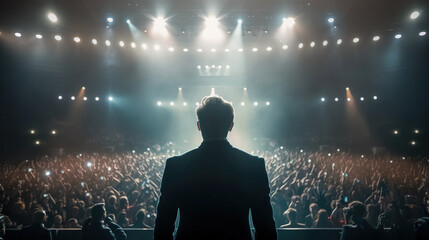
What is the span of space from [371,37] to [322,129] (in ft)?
29.8

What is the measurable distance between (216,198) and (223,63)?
59.1ft

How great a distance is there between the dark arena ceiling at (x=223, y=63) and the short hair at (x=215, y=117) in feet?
38.6

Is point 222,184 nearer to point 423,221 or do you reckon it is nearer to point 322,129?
point 423,221

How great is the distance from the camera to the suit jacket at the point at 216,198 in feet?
4.41

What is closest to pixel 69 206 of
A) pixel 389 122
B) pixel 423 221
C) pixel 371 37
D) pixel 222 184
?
pixel 222 184

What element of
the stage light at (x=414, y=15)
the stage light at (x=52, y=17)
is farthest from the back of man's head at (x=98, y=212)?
the stage light at (x=414, y=15)

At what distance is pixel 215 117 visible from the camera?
1507 mm

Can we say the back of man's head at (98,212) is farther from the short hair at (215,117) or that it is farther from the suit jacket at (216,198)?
the short hair at (215,117)

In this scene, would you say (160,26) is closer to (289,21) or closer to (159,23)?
(159,23)

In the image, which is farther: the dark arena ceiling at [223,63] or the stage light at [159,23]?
the stage light at [159,23]

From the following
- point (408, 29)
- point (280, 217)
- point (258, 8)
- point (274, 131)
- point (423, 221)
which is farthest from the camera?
point (274, 131)

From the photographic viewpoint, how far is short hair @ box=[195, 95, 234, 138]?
151 cm

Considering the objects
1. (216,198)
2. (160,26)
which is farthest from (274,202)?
(160,26)

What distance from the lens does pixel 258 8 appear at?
12508mm
